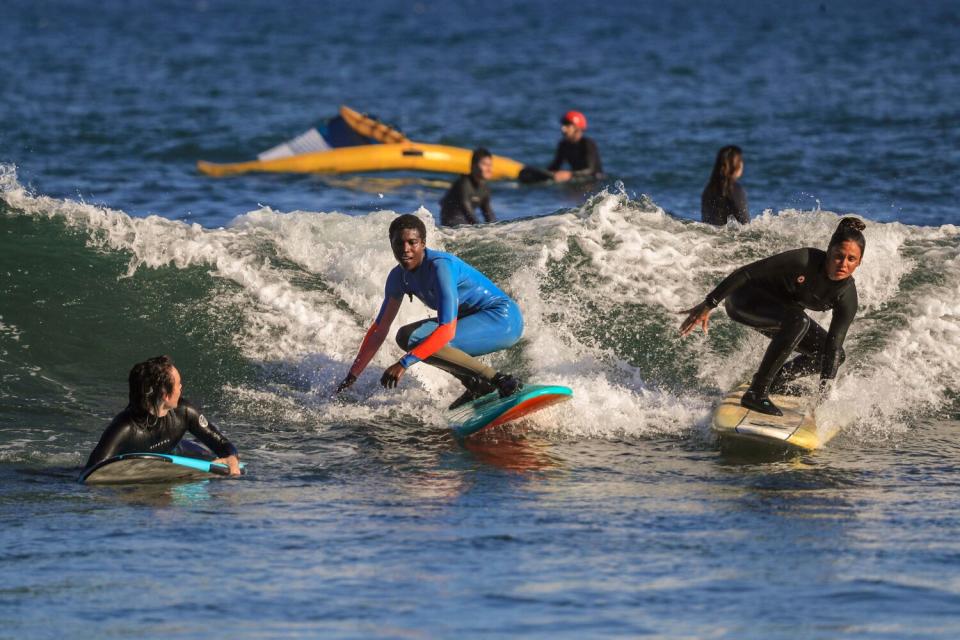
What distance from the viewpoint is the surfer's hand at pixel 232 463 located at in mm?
7816

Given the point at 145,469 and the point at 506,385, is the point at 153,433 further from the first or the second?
the point at 506,385

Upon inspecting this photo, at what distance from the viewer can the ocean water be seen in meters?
5.94

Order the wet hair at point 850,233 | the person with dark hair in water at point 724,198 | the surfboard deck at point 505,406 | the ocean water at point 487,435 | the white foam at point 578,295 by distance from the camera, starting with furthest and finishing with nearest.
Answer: the person with dark hair in water at point 724,198, the white foam at point 578,295, the surfboard deck at point 505,406, the wet hair at point 850,233, the ocean water at point 487,435

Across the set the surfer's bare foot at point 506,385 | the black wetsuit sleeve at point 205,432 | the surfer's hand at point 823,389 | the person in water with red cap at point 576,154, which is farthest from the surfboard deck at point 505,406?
the person in water with red cap at point 576,154

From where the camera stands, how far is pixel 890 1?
71938 mm

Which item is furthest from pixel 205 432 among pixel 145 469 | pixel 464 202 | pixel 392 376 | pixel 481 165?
pixel 481 165

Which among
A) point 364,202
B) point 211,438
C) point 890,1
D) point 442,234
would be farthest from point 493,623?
point 890,1

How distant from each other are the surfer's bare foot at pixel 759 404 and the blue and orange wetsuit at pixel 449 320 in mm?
1563

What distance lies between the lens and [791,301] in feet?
29.0

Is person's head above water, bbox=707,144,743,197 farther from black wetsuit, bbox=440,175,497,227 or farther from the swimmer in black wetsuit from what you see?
the swimmer in black wetsuit

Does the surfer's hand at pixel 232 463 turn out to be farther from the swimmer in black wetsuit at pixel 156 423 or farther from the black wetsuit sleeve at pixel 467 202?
the black wetsuit sleeve at pixel 467 202

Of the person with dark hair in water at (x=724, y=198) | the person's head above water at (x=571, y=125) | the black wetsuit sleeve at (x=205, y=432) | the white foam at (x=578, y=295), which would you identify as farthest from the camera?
the person's head above water at (x=571, y=125)

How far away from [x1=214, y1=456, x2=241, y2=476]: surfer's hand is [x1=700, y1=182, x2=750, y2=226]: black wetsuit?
6.25m

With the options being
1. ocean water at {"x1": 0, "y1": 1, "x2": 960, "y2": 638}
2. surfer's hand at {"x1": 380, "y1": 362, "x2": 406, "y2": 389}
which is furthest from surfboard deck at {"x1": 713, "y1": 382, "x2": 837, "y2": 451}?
surfer's hand at {"x1": 380, "y1": 362, "x2": 406, "y2": 389}
